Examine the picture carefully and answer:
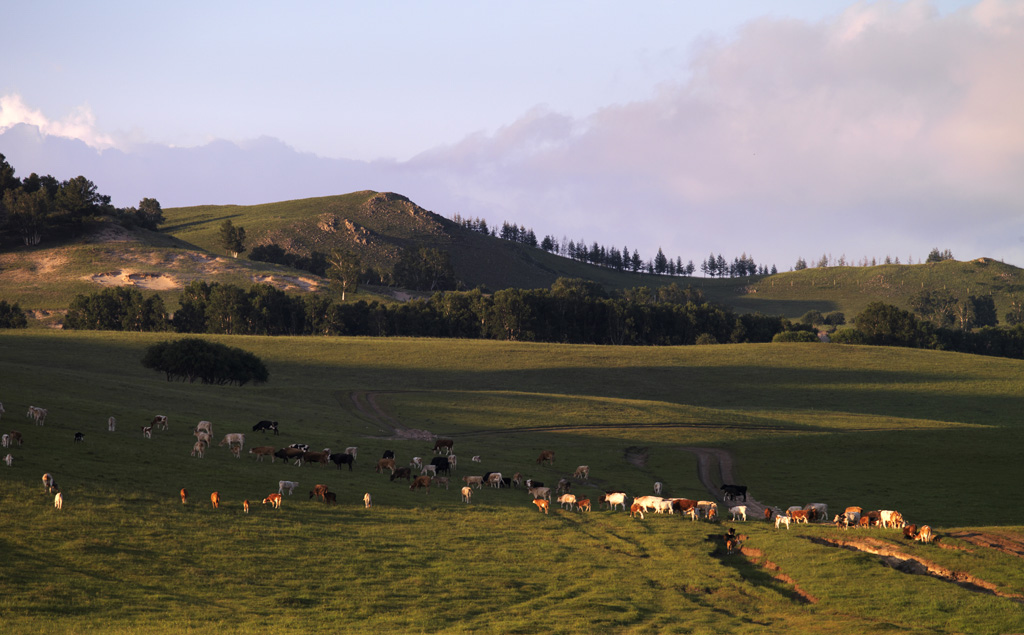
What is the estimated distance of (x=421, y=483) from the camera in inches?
1684

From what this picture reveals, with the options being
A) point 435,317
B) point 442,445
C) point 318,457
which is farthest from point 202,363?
point 435,317

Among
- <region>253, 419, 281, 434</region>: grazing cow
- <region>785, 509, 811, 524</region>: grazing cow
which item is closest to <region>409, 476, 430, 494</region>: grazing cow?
<region>253, 419, 281, 434</region>: grazing cow

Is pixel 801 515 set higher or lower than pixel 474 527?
higher

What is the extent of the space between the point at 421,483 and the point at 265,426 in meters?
17.9

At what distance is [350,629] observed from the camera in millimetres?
22344

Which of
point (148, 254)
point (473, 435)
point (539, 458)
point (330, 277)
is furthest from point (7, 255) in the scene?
point (539, 458)

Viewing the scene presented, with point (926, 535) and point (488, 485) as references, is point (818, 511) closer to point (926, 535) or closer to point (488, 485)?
point (926, 535)

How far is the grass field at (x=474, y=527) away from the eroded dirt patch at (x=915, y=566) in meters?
0.24

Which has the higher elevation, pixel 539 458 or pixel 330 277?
pixel 330 277

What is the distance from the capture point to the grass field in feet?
77.3

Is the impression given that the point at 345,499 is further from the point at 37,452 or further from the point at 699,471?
the point at 699,471

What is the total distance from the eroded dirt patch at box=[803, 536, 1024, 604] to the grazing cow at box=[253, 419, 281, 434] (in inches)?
1461

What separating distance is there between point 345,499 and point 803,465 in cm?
3354

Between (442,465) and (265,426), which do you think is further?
(265,426)
